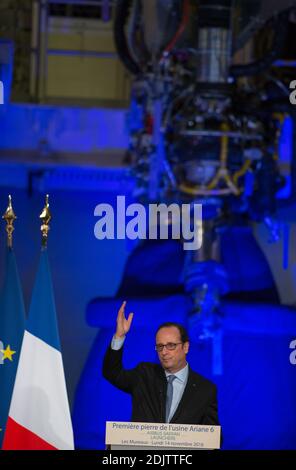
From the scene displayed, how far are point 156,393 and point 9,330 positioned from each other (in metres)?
0.71

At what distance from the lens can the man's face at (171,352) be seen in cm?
519

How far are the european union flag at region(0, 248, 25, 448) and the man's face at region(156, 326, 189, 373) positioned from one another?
0.65 meters

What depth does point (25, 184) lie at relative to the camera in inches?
266

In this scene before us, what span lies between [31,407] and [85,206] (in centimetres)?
165

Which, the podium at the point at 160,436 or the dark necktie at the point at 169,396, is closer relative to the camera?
the podium at the point at 160,436

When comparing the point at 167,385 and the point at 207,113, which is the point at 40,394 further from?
the point at 207,113

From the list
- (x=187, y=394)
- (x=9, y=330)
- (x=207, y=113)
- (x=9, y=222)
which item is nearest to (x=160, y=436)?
(x=187, y=394)

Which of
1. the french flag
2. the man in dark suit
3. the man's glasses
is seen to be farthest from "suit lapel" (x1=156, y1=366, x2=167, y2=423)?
the french flag

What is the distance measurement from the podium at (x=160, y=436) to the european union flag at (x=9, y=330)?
0.65 meters

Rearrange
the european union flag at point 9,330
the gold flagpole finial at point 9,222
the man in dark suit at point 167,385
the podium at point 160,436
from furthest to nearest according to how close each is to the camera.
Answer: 1. the european union flag at point 9,330
2. the gold flagpole finial at point 9,222
3. the man in dark suit at point 167,385
4. the podium at point 160,436

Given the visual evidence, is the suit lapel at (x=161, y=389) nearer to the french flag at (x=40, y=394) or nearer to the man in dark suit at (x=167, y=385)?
the man in dark suit at (x=167, y=385)

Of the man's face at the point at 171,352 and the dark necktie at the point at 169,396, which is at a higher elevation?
the man's face at the point at 171,352

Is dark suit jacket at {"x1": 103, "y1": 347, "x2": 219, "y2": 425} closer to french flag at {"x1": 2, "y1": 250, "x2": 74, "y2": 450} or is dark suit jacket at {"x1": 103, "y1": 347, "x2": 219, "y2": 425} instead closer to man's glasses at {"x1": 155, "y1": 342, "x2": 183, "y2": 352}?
man's glasses at {"x1": 155, "y1": 342, "x2": 183, "y2": 352}

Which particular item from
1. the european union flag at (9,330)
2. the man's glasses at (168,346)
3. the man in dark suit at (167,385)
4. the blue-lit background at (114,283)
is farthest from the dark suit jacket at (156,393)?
the blue-lit background at (114,283)
